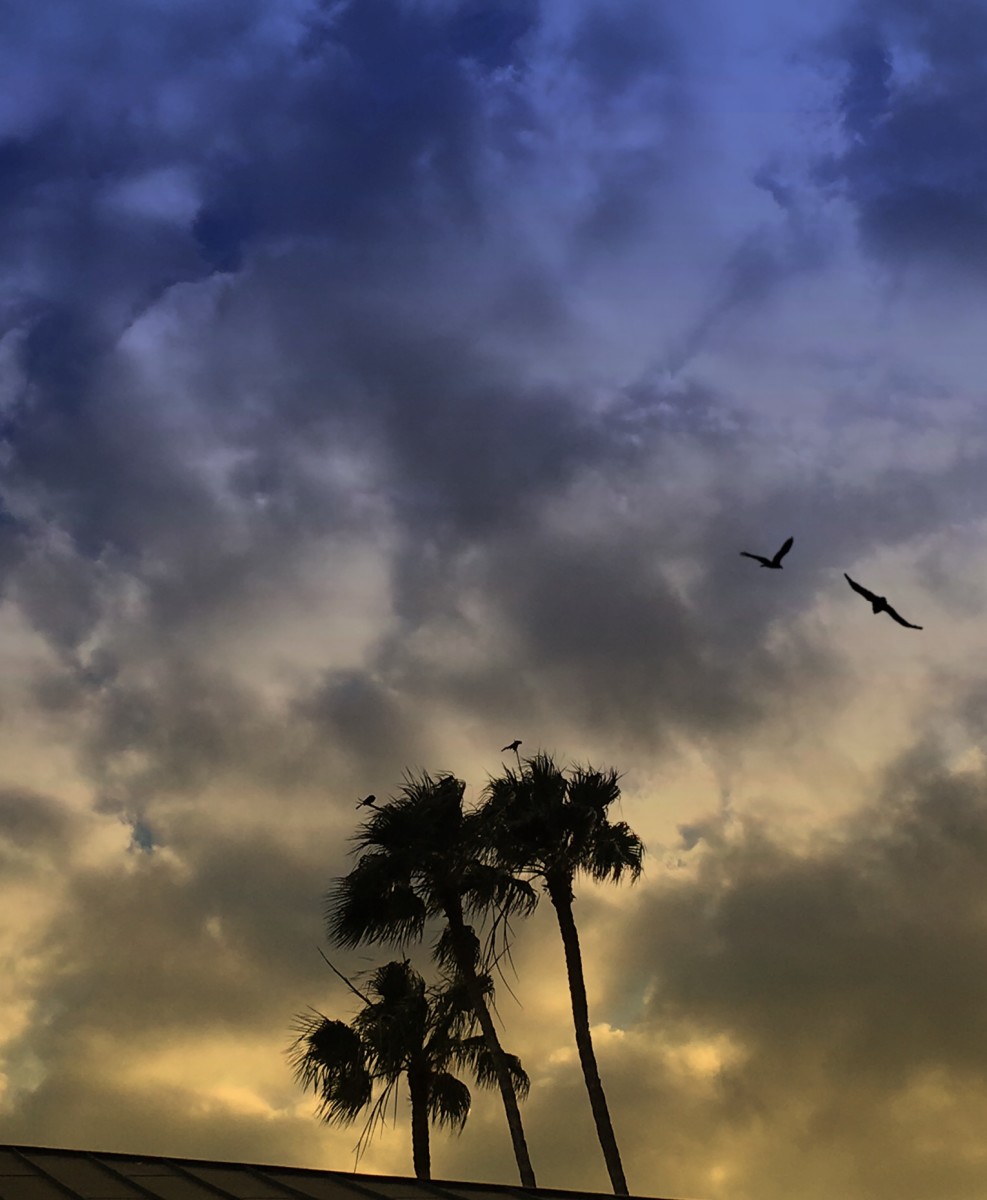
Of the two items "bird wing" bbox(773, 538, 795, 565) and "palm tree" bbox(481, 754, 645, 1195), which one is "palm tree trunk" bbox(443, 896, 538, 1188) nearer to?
"palm tree" bbox(481, 754, 645, 1195)

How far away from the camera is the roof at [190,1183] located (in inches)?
680

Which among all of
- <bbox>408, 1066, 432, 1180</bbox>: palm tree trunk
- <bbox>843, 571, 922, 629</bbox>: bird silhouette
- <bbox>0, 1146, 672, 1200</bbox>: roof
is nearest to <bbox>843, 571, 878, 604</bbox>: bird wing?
<bbox>843, 571, 922, 629</bbox>: bird silhouette

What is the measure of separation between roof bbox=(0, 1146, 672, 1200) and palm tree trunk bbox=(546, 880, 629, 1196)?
12.0 meters

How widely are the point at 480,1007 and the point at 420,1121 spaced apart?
10.5 feet

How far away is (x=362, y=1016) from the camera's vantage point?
1337 inches

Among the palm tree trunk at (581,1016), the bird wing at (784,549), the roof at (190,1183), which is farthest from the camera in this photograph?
the palm tree trunk at (581,1016)

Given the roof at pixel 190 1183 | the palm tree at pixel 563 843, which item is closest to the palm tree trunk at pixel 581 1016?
the palm tree at pixel 563 843

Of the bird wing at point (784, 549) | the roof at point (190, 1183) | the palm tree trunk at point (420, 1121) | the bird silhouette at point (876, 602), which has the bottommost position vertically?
the roof at point (190, 1183)

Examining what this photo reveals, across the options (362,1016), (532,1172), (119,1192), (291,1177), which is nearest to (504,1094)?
(532,1172)

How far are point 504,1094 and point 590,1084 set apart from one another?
7.75 ft

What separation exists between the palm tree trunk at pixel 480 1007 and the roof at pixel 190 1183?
13283 mm

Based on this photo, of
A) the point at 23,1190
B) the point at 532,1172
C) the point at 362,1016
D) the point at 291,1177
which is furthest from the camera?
the point at 362,1016

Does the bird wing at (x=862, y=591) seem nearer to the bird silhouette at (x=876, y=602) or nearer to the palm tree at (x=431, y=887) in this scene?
the bird silhouette at (x=876, y=602)

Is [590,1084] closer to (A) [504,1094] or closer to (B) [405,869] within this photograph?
(A) [504,1094]
